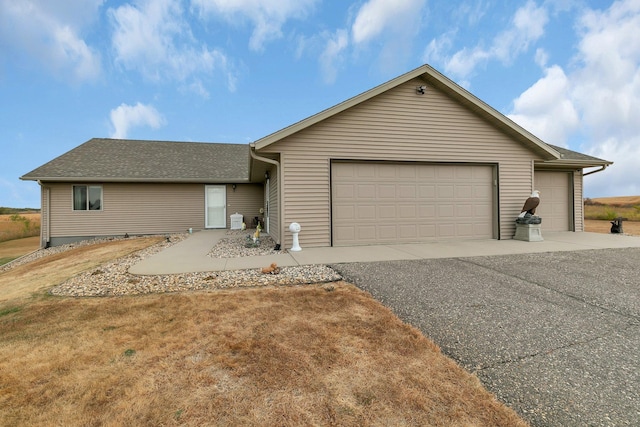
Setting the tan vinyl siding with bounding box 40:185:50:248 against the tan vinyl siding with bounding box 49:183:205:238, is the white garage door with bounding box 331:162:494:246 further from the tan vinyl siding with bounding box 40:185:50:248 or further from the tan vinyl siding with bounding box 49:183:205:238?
the tan vinyl siding with bounding box 40:185:50:248

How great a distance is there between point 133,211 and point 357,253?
1091 cm

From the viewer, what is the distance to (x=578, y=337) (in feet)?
9.13

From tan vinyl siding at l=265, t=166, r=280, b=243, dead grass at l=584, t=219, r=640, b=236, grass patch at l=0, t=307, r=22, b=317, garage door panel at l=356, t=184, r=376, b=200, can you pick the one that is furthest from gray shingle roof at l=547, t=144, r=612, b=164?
grass patch at l=0, t=307, r=22, b=317

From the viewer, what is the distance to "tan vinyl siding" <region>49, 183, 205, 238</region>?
1204 centimetres

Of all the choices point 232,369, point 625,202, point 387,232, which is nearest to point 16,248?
point 387,232

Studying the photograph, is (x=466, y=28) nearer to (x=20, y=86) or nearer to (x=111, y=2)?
(x=111, y=2)

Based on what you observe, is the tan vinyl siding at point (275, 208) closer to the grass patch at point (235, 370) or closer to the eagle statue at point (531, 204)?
the grass patch at point (235, 370)

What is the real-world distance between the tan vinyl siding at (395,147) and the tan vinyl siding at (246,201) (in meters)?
6.78

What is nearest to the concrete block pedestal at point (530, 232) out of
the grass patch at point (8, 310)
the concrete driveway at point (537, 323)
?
the concrete driveway at point (537, 323)

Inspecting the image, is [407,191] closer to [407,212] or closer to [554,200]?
[407,212]

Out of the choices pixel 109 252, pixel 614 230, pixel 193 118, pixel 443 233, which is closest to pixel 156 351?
pixel 109 252

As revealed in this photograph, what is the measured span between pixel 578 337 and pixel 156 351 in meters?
4.10

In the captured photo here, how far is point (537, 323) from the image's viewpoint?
3.10 m

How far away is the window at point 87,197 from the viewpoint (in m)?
12.2
